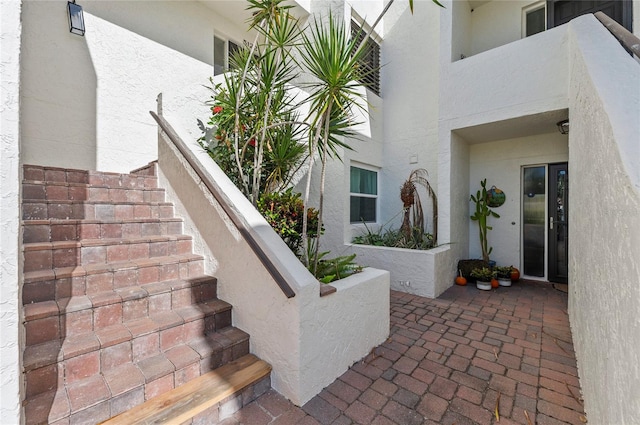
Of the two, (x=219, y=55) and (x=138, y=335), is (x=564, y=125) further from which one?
(x=219, y=55)

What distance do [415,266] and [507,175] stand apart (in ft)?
10.8

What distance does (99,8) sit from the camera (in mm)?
4547

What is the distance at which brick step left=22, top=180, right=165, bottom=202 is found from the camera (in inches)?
115

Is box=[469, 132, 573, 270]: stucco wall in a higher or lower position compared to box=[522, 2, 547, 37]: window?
lower

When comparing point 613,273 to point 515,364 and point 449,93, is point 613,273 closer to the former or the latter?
point 515,364

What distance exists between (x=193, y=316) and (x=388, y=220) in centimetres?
554

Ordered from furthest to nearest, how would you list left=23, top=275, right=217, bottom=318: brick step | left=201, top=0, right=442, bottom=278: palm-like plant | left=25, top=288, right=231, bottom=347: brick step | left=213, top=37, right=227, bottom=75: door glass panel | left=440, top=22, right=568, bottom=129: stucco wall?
left=213, top=37, right=227, bottom=75: door glass panel < left=440, top=22, right=568, bottom=129: stucco wall < left=201, top=0, right=442, bottom=278: palm-like plant < left=23, top=275, right=217, bottom=318: brick step < left=25, top=288, right=231, bottom=347: brick step

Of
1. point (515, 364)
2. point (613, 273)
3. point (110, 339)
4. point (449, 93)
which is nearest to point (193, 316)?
point (110, 339)

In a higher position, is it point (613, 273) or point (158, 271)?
point (613, 273)

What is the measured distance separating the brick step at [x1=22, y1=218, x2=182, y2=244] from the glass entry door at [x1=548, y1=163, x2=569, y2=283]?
23.4 ft

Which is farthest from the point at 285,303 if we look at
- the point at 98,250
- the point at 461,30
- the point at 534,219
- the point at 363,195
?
the point at 461,30

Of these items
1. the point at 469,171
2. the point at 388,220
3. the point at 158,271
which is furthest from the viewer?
the point at 388,220

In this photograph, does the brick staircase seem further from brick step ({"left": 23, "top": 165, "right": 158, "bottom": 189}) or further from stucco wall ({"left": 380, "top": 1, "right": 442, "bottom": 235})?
stucco wall ({"left": 380, "top": 1, "right": 442, "bottom": 235})

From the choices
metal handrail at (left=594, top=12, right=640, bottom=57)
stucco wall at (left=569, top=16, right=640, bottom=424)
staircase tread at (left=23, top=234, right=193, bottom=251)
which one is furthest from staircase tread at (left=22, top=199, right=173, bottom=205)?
metal handrail at (left=594, top=12, right=640, bottom=57)
